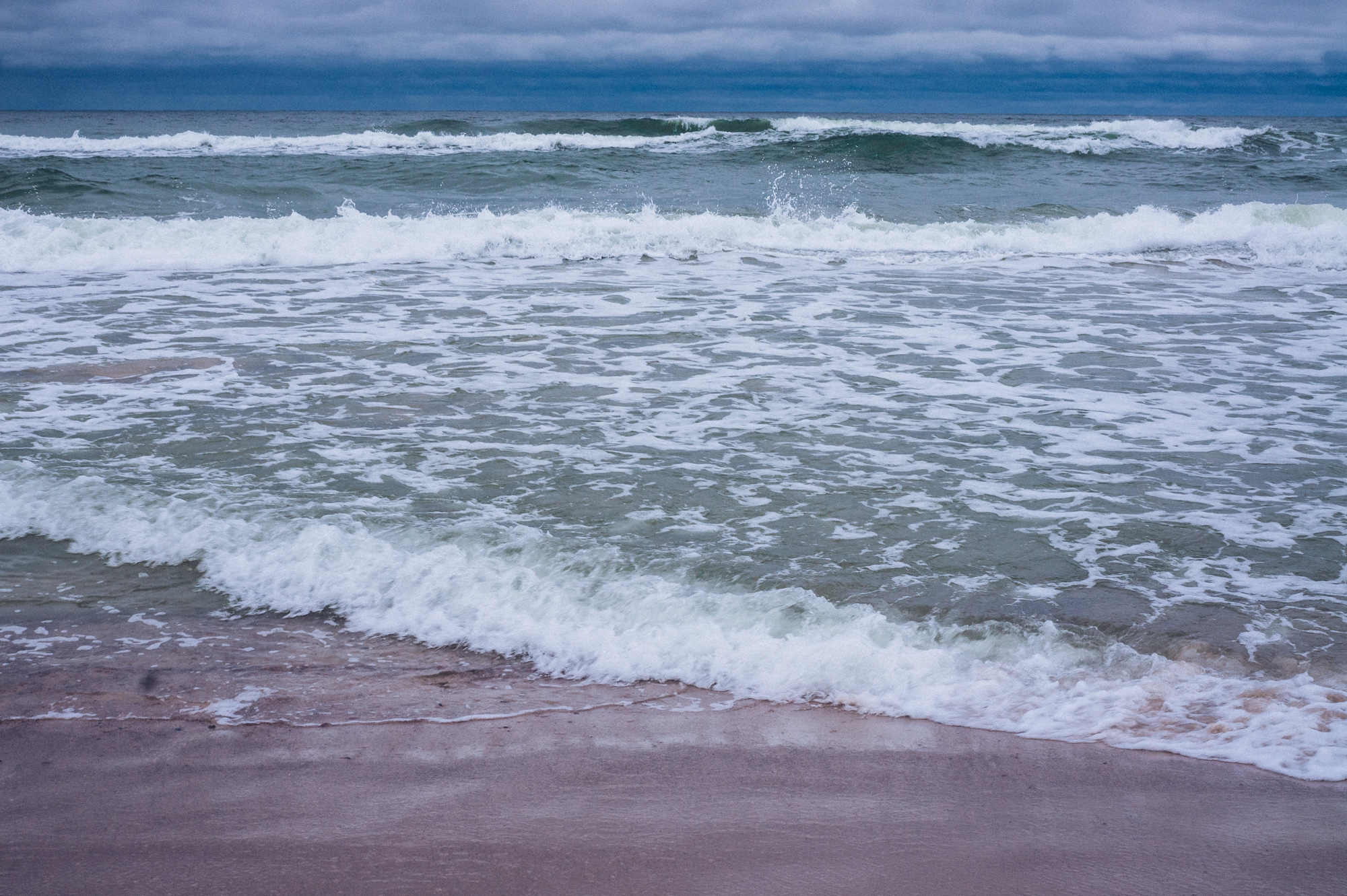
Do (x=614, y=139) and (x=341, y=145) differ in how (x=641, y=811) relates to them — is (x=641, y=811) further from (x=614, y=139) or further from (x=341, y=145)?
(x=614, y=139)

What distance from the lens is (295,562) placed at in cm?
387

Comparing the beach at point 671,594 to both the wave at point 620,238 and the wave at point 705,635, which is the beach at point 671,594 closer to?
the wave at point 705,635

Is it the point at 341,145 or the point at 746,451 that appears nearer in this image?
the point at 746,451

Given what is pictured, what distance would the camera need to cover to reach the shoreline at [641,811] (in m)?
2.19

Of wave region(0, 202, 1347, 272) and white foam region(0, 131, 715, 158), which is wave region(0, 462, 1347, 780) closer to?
wave region(0, 202, 1347, 272)

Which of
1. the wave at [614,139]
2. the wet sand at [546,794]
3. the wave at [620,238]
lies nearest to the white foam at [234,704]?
the wet sand at [546,794]

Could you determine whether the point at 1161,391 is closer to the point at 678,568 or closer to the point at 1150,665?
the point at 1150,665

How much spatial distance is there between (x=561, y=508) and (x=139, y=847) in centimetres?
232

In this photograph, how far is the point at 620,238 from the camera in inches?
520

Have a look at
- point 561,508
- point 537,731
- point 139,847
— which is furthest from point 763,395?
point 139,847

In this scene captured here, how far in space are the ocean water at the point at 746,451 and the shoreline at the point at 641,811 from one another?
0.81 ft

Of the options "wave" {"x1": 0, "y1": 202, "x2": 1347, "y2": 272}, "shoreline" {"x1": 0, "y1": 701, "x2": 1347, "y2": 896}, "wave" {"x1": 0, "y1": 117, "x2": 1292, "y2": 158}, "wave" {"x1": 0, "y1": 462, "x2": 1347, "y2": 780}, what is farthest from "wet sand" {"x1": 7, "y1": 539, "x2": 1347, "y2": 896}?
"wave" {"x1": 0, "y1": 117, "x2": 1292, "y2": 158}

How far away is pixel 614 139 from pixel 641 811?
1192 inches

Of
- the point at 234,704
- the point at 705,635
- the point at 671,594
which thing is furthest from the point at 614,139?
the point at 234,704
